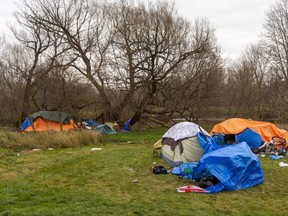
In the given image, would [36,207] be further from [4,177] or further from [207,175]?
[207,175]

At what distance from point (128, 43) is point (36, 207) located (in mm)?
17046

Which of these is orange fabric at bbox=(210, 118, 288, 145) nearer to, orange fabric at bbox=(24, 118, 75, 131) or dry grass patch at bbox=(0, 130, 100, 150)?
dry grass patch at bbox=(0, 130, 100, 150)

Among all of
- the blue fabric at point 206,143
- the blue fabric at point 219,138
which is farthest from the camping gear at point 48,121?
the blue fabric at point 206,143

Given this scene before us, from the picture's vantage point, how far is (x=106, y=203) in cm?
602

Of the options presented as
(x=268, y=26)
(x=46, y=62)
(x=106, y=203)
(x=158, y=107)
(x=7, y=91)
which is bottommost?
(x=106, y=203)

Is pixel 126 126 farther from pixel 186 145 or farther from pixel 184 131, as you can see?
pixel 186 145

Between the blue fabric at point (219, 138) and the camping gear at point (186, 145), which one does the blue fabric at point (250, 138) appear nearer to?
the blue fabric at point (219, 138)

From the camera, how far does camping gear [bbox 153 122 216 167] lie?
9.56 metres

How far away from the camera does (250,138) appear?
12.1 metres

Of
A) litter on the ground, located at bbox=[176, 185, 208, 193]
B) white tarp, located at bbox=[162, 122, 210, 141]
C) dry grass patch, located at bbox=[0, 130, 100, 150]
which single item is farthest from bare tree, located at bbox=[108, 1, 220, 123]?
litter on the ground, located at bbox=[176, 185, 208, 193]

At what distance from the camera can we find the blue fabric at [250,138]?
39.4 ft

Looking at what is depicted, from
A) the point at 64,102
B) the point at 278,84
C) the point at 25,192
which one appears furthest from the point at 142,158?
the point at 278,84

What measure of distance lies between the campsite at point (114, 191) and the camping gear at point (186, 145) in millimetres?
409

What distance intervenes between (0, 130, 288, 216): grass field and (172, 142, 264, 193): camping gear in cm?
21
